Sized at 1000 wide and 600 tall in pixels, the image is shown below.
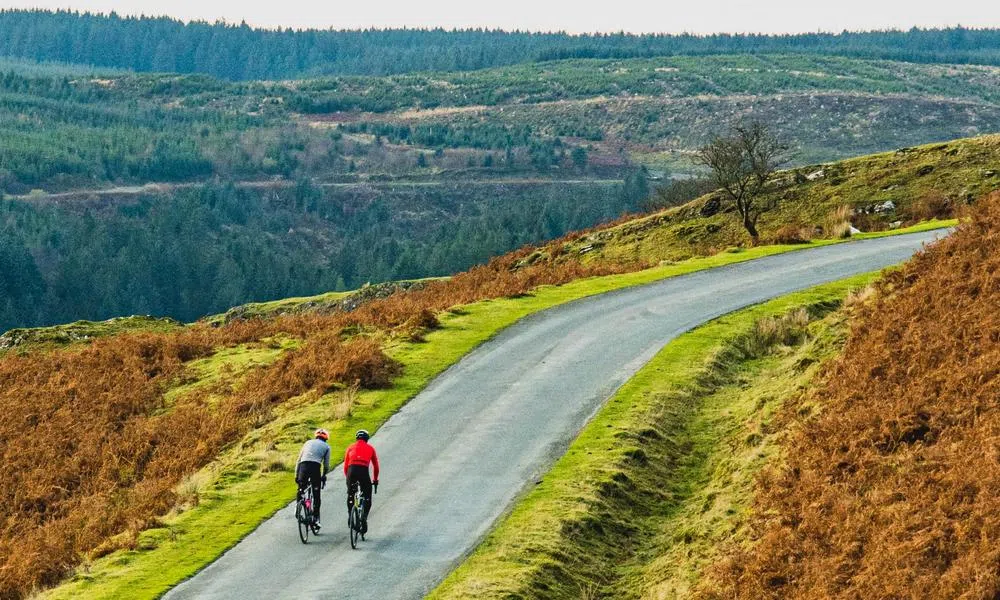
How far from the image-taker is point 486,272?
2152 inches

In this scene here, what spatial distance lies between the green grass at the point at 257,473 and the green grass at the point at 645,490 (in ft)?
15.8

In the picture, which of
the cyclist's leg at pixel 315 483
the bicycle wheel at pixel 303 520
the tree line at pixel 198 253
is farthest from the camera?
the tree line at pixel 198 253

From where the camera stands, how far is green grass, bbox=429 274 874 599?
20578mm

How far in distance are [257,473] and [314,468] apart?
397 centimetres

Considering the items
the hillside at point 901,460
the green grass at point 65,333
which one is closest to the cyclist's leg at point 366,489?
the hillside at point 901,460

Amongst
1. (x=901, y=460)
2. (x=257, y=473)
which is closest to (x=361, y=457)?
(x=257, y=473)

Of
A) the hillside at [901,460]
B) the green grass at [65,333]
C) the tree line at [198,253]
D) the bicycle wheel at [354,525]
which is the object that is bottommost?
the tree line at [198,253]

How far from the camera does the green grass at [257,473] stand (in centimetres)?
2112

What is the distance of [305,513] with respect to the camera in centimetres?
2197

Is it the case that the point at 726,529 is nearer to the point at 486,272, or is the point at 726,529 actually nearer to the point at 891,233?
the point at 891,233

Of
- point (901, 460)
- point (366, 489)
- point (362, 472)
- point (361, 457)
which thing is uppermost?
point (901, 460)

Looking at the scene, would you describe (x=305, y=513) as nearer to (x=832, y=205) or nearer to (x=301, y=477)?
(x=301, y=477)

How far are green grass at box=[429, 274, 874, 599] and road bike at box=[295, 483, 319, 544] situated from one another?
10.5 feet

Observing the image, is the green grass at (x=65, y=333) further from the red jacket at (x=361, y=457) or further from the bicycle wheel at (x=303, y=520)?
the red jacket at (x=361, y=457)
